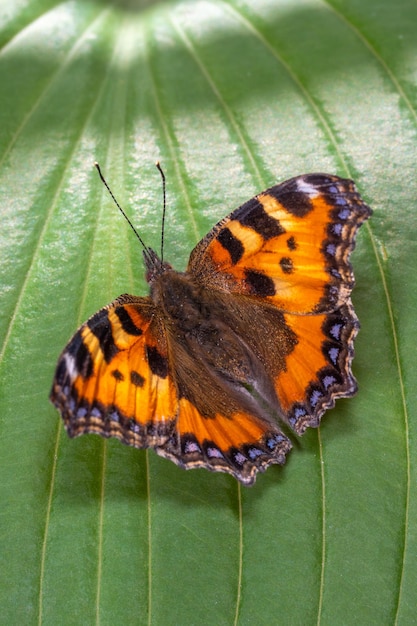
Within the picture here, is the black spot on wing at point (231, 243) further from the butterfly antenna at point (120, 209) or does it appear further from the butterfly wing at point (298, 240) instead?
the butterfly antenna at point (120, 209)

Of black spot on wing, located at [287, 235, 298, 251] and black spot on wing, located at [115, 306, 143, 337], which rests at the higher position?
black spot on wing, located at [287, 235, 298, 251]

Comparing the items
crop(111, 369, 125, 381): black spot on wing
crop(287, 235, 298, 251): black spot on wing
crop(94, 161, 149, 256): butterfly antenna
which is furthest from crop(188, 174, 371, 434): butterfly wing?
crop(111, 369, 125, 381): black spot on wing

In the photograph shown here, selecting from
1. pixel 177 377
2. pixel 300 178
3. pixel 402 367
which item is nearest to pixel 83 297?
pixel 177 377

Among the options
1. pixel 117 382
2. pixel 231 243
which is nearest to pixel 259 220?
pixel 231 243

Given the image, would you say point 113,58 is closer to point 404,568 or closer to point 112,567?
point 112,567

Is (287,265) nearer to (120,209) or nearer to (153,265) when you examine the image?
(153,265)

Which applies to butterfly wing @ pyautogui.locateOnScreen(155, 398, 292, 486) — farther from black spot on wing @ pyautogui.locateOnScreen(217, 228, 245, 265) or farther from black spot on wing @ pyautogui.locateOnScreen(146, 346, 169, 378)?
black spot on wing @ pyautogui.locateOnScreen(217, 228, 245, 265)

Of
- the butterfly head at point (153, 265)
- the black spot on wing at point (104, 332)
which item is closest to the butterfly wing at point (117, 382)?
the black spot on wing at point (104, 332)
